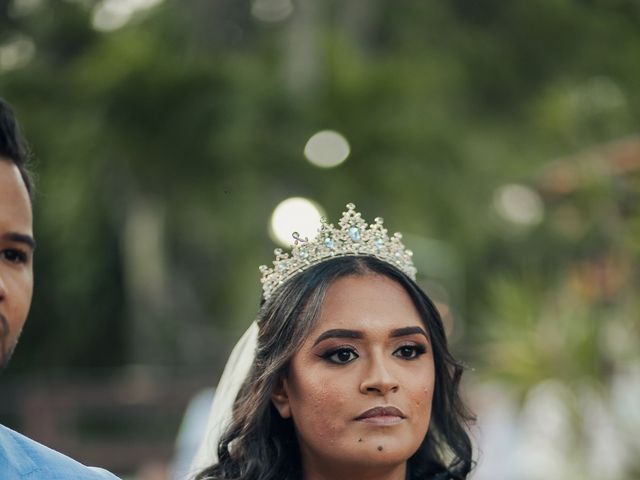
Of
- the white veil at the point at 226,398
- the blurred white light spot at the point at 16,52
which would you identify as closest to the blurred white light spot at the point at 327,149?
the blurred white light spot at the point at 16,52

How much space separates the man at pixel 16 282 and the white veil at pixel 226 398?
18.1 inches

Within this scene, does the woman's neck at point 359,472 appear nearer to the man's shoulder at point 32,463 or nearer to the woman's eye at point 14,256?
the man's shoulder at point 32,463

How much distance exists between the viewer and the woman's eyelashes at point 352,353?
3805 millimetres

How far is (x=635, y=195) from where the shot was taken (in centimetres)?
1128

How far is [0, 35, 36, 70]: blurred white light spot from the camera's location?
15.6m

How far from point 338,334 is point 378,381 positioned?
18 centimetres

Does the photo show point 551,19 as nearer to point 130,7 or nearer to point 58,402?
point 130,7

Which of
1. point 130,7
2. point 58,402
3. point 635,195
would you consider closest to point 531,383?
point 635,195

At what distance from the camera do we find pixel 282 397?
13.0ft

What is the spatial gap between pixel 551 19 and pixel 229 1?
3.97m

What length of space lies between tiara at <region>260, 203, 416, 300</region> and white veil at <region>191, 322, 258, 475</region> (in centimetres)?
21

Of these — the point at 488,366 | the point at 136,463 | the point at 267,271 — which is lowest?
the point at 267,271

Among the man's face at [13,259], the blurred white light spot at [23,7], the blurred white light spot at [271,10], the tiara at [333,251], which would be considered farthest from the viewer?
the blurred white light spot at [271,10]

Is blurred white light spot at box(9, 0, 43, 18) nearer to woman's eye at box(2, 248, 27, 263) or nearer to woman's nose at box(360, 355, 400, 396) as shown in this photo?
woman's eye at box(2, 248, 27, 263)
